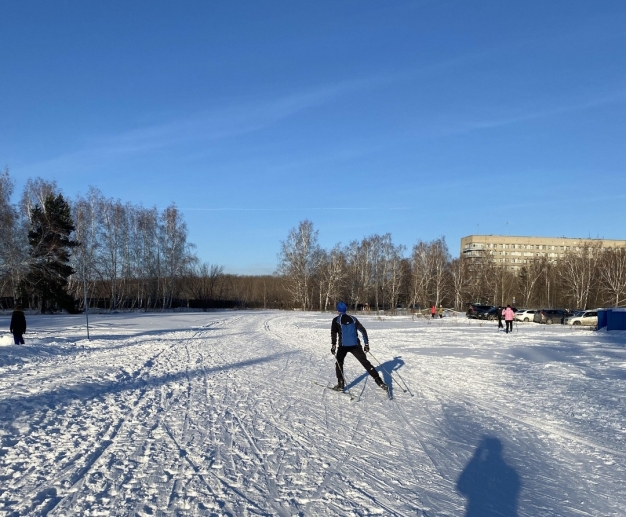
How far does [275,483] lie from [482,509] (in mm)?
1941

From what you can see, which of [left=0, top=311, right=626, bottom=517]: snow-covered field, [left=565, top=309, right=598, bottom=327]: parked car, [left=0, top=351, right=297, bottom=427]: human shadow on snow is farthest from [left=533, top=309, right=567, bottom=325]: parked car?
[left=0, top=351, right=297, bottom=427]: human shadow on snow

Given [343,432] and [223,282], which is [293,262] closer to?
[223,282]

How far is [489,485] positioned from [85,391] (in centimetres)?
765

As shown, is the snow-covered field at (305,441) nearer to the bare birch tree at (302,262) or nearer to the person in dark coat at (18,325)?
the person in dark coat at (18,325)

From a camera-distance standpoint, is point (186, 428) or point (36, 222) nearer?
point (186, 428)

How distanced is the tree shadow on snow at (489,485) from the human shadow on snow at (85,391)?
6.05 m

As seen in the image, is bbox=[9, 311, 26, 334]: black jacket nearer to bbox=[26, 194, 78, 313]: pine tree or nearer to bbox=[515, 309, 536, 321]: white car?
bbox=[26, 194, 78, 313]: pine tree

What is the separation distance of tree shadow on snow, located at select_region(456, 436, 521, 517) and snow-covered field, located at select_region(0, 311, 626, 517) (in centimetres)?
2

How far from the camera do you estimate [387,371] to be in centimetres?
1327

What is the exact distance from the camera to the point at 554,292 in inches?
3243

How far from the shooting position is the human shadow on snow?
8.11 meters

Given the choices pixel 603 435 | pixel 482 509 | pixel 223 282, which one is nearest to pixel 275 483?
pixel 482 509

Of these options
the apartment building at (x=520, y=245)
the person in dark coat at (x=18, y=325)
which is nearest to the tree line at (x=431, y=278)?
the apartment building at (x=520, y=245)

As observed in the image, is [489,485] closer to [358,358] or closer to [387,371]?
[358,358]
